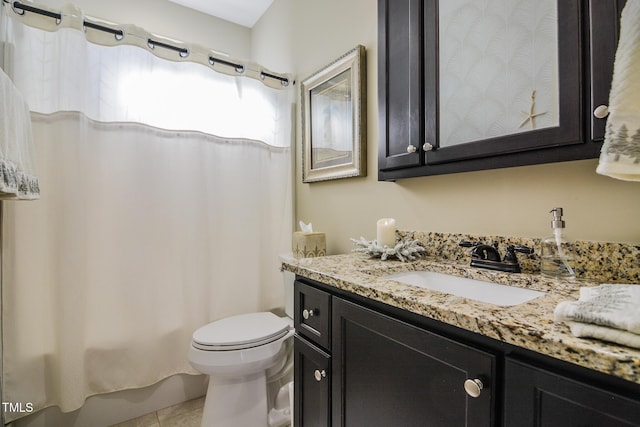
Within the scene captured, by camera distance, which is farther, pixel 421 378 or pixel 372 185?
pixel 372 185

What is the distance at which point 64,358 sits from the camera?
139cm

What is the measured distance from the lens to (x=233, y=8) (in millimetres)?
2354

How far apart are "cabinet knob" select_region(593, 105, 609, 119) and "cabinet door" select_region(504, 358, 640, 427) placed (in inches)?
23.0

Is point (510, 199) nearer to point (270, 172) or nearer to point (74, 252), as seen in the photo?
point (270, 172)

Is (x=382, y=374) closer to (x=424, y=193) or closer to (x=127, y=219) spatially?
(x=424, y=193)

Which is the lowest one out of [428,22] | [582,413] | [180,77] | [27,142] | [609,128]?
[582,413]

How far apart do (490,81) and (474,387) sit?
0.87 meters

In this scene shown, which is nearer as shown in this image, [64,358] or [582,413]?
[582,413]

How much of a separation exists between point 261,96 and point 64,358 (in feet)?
5.82

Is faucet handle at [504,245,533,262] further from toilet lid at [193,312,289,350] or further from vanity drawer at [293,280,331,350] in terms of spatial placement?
toilet lid at [193,312,289,350]

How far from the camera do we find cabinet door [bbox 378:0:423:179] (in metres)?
1.07

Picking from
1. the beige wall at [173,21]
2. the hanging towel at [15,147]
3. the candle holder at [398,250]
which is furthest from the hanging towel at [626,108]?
the beige wall at [173,21]

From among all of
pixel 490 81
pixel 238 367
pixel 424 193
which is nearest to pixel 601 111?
pixel 490 81

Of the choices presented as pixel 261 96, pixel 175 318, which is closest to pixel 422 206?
pixel 261 96
